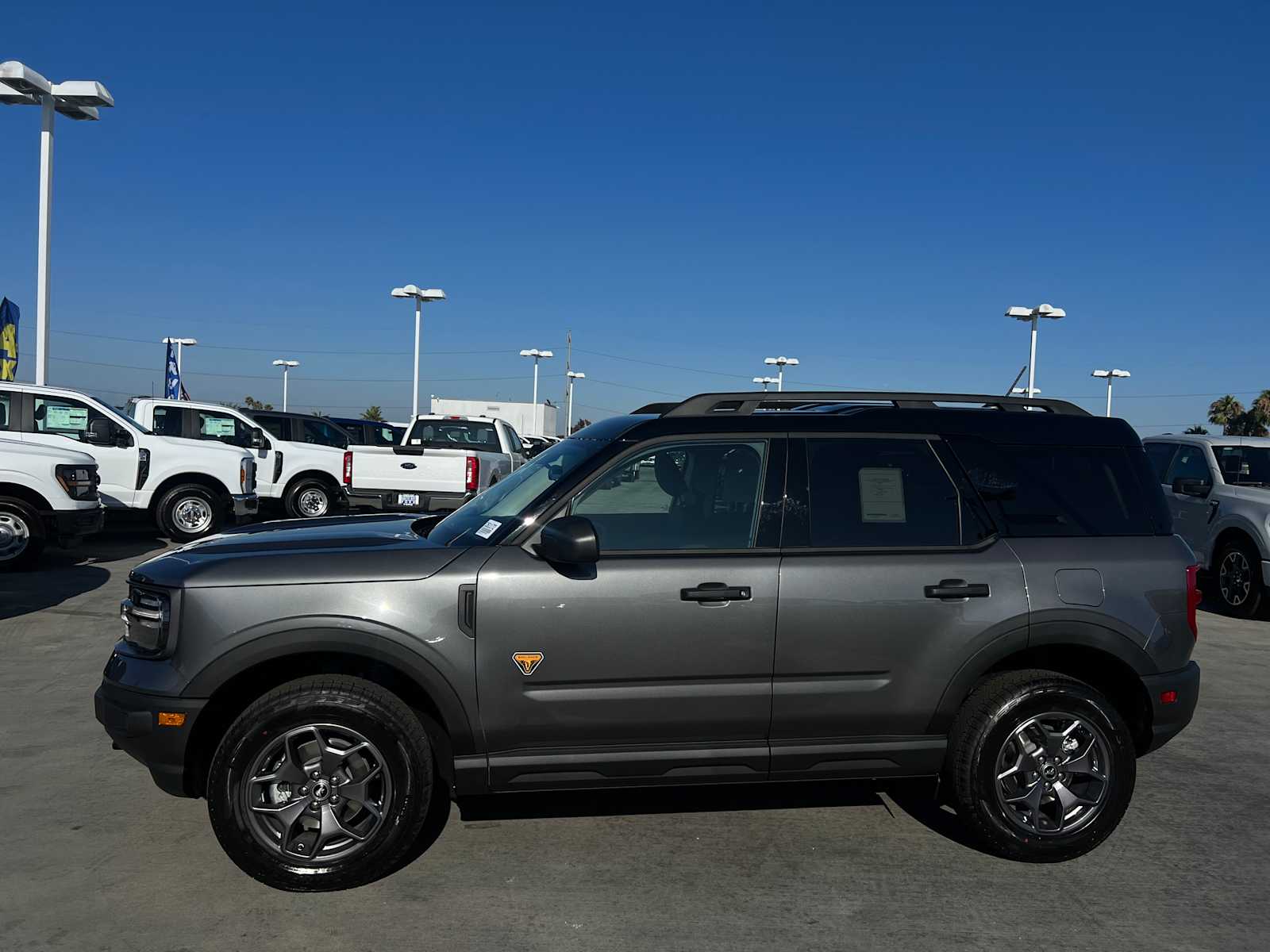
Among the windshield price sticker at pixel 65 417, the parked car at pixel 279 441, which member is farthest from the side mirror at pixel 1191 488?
the windshield price sticker at pixel 65 417

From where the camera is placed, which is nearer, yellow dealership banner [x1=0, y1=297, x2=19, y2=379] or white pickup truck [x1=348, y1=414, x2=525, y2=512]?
white pickup truck [x1=348, y1=414, x2=525, y2=512]

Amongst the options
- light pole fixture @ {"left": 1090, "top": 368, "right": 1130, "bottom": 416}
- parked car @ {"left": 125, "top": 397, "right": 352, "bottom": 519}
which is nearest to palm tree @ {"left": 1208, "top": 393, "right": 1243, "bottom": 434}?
light pole fixture @ {"left": 1090, "top": 368, "right": 1130, "bottom": 416}

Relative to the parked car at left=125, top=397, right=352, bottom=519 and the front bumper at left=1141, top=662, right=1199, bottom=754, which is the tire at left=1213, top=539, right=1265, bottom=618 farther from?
the parked car at left=125, top=397, right=352, bottom=519

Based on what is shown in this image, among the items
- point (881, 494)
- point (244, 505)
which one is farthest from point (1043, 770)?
point (244, 505)

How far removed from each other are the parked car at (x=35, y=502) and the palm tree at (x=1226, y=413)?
5081 cm

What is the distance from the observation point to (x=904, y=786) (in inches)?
203

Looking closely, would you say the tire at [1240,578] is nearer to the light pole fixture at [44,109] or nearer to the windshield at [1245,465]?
the windshield at [1245,465]

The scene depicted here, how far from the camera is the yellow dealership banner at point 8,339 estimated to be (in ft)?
54.2

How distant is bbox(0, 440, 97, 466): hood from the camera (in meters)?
10.8

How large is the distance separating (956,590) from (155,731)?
3.17 metres

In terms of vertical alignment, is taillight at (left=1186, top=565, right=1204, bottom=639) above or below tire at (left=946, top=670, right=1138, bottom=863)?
above

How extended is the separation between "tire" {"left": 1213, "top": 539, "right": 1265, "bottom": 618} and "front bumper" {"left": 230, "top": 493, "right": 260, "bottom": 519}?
12.2 m

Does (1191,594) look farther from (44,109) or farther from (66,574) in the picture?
(44,109)

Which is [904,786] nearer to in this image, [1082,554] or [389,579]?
[1082,554]
